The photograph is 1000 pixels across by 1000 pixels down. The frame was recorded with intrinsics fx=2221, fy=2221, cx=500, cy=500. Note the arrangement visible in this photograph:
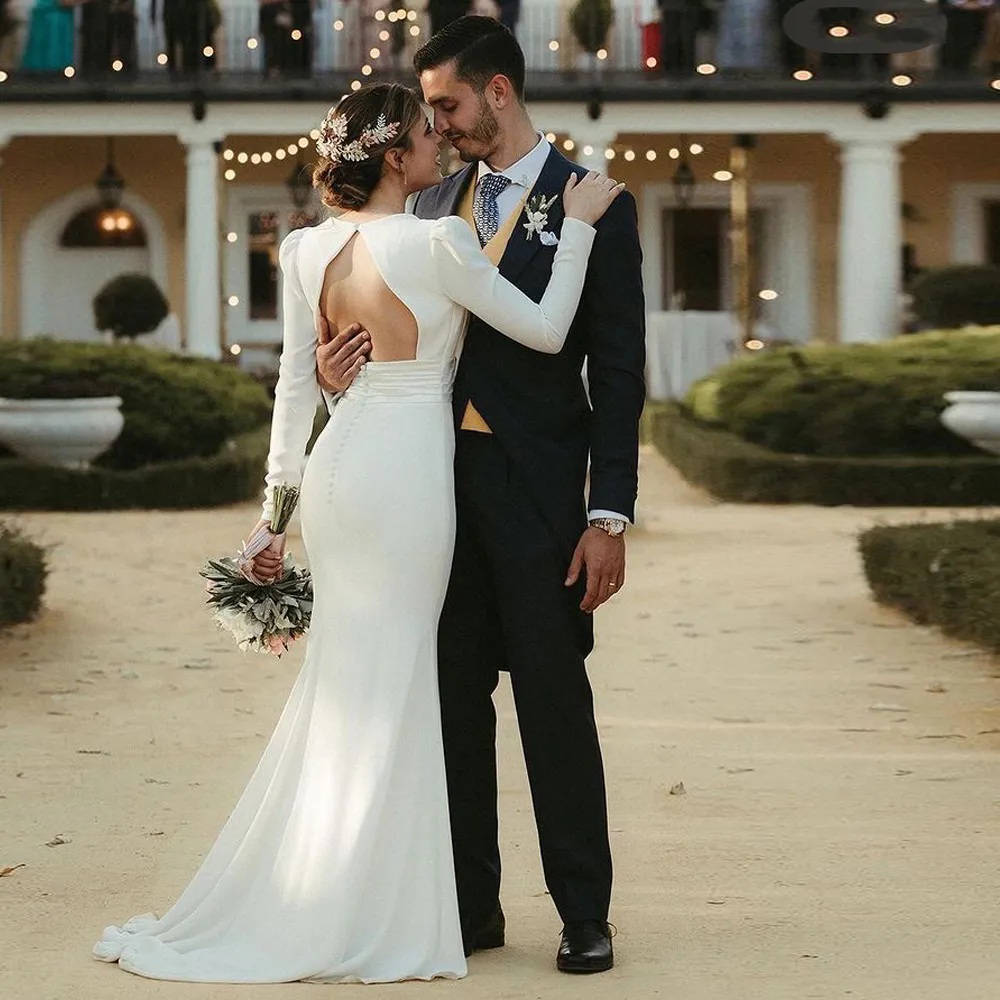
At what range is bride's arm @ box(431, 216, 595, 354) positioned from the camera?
3654 millimetres

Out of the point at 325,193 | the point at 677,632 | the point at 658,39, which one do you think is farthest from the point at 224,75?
the point at 325,193

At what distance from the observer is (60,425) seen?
43.0 feet

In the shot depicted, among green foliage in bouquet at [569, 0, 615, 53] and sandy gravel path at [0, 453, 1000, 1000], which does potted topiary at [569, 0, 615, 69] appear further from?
sandy gravel path at [0, 453, 1000, 1000]

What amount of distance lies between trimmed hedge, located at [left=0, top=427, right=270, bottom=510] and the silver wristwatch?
30.8 feet

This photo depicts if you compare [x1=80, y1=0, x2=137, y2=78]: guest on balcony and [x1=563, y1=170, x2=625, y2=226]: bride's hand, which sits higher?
[x1=80, y1=0, x2=137, y2=78]: guest on balcony

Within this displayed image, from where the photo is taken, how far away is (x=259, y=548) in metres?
3.90

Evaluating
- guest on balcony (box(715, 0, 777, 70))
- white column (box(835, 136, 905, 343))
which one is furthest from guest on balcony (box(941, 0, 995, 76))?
guest on balcony (box(715, 0, 777, 70))

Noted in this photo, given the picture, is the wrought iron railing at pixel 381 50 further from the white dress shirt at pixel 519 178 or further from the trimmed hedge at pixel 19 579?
the white dress shirt at pixel 519 178

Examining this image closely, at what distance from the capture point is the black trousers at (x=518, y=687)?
3.74 meters

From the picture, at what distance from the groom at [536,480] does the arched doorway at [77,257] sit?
19.9 metres

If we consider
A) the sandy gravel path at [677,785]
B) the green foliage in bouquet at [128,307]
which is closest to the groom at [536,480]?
the sandy gravel path at [677,785]

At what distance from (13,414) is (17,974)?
983cm

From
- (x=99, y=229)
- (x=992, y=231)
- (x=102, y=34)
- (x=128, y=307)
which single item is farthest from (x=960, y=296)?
(x=99, y=229)

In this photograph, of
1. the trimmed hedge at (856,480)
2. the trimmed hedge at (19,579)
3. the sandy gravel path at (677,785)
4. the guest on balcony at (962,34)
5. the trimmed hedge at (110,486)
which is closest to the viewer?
the sandy gravel path at (677,785)
